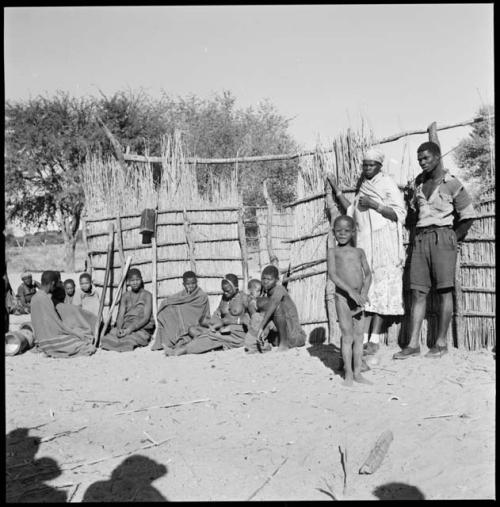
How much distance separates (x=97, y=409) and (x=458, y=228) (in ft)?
13.5

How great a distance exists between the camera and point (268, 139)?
92.2ft

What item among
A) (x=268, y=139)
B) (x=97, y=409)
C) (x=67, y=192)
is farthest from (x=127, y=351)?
(x=268, y=139)

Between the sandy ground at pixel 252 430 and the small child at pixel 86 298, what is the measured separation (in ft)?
7.22

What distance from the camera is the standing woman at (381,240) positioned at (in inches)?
241

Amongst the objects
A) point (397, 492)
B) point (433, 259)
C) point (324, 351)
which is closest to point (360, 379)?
point (324, 351)

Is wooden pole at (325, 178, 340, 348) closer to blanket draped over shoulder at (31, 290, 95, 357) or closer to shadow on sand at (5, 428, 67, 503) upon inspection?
→ blanket draped over shoulder at (31, 290, 95, 357)

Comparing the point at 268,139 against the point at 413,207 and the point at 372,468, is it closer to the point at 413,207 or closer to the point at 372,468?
the point at 413,207

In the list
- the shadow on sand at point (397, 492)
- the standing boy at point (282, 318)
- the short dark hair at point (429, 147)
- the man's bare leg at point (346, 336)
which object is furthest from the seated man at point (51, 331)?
the shadow on sand at point (397, 492)

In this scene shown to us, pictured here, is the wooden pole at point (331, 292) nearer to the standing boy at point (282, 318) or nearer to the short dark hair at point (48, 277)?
the standing boy at point (282, 318)

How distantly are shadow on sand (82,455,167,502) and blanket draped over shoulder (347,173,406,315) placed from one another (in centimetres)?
332

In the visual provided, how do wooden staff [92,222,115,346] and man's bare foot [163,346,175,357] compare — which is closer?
man's bare foot [163,346,175,357]

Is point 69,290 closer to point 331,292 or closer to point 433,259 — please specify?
point 331,292

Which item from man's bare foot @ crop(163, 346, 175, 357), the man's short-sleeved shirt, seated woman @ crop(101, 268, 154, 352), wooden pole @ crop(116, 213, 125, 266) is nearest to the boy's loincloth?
the man's short-sleeved shirt

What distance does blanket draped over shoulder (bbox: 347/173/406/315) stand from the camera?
614cm
